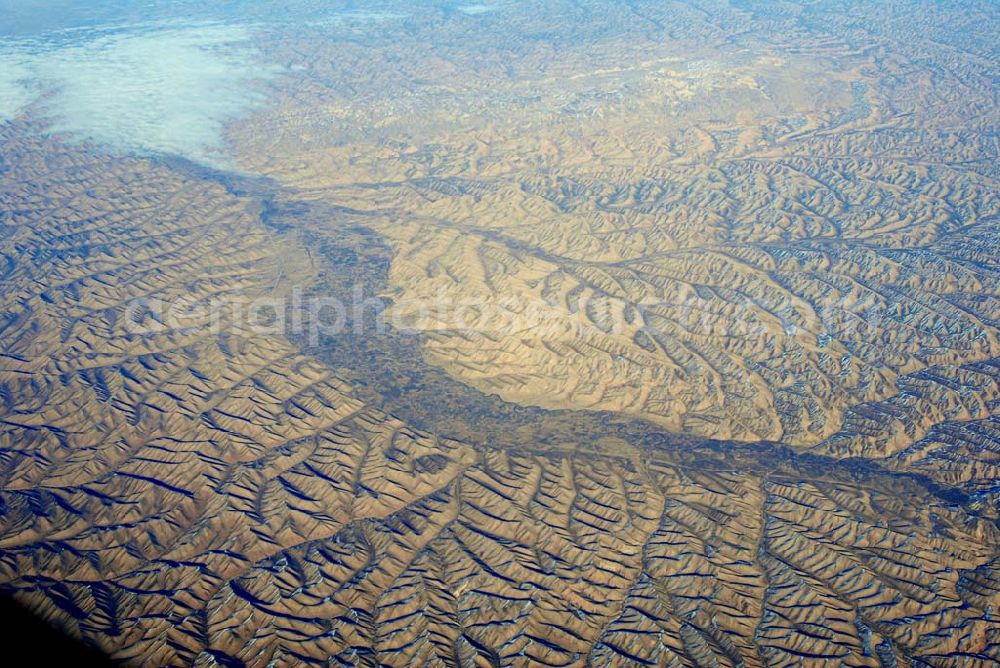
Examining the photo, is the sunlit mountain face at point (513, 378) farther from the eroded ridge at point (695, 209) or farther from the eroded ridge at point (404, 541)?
the eroded ridge at point (695, 209)

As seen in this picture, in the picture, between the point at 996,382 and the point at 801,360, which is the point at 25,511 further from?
the point at 996,382

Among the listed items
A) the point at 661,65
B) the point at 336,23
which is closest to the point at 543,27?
the point at 661,65

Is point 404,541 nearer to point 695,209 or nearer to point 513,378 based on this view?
point 513,378

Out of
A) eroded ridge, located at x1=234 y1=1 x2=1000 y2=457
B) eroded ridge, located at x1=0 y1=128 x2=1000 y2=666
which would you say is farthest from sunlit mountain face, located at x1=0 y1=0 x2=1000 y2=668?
eroded ridge, located at x1=234 y1=1 x2=1000 y2=457

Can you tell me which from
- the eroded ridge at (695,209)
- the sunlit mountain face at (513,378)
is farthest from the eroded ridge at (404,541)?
A: the eroded ridge at (695,209)

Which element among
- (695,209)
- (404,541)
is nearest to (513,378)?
(404,541)
